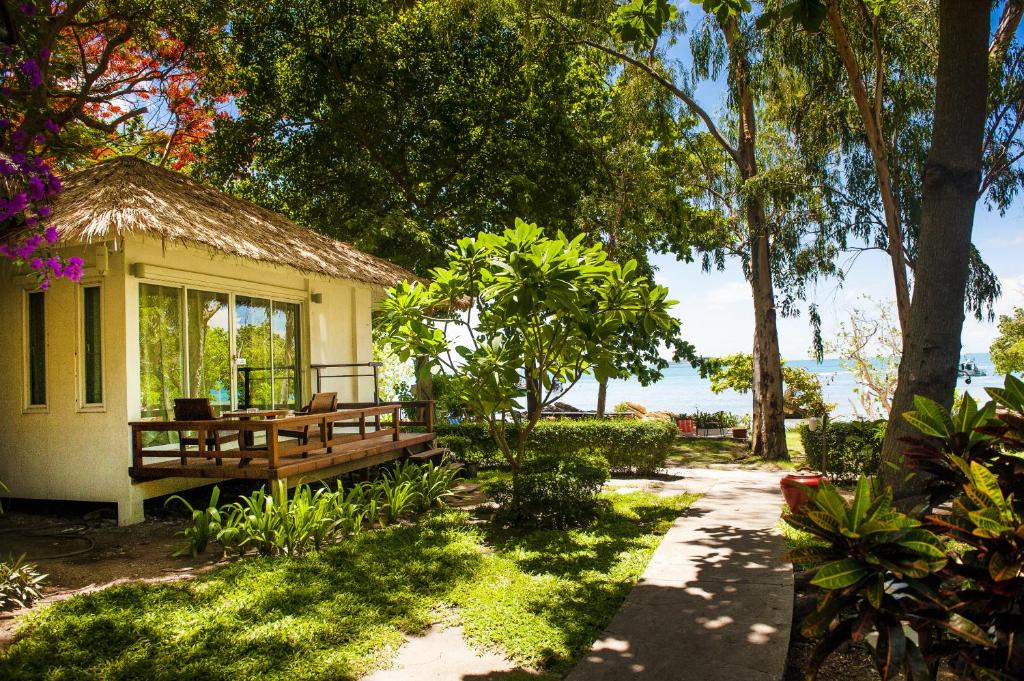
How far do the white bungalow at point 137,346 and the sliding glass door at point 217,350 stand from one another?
0.02 meters

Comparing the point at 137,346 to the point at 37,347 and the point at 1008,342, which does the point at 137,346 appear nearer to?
the point at 37,347

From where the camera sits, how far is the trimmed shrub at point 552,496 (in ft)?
25.4

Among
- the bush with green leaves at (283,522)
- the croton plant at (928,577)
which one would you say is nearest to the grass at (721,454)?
the bush with green leaves at (283,522)

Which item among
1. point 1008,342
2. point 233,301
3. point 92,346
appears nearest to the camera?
point 92,346

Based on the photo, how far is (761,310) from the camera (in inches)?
609

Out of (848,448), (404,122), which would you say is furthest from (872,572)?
(404,122)

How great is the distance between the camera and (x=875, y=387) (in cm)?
2042

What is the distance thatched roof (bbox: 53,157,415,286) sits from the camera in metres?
7.52

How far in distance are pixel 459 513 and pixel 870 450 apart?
6877mm

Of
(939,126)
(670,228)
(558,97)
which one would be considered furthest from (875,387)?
(939,126)

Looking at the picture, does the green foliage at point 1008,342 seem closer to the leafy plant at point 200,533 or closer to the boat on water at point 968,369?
the boat on water at point 968,369

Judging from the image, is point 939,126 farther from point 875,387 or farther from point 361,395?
point 875,387

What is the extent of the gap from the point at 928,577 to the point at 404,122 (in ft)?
51.0

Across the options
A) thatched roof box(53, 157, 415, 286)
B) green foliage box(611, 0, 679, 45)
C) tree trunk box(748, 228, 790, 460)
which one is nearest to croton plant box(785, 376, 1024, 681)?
green foliage box(611, 0, 679, 45)
